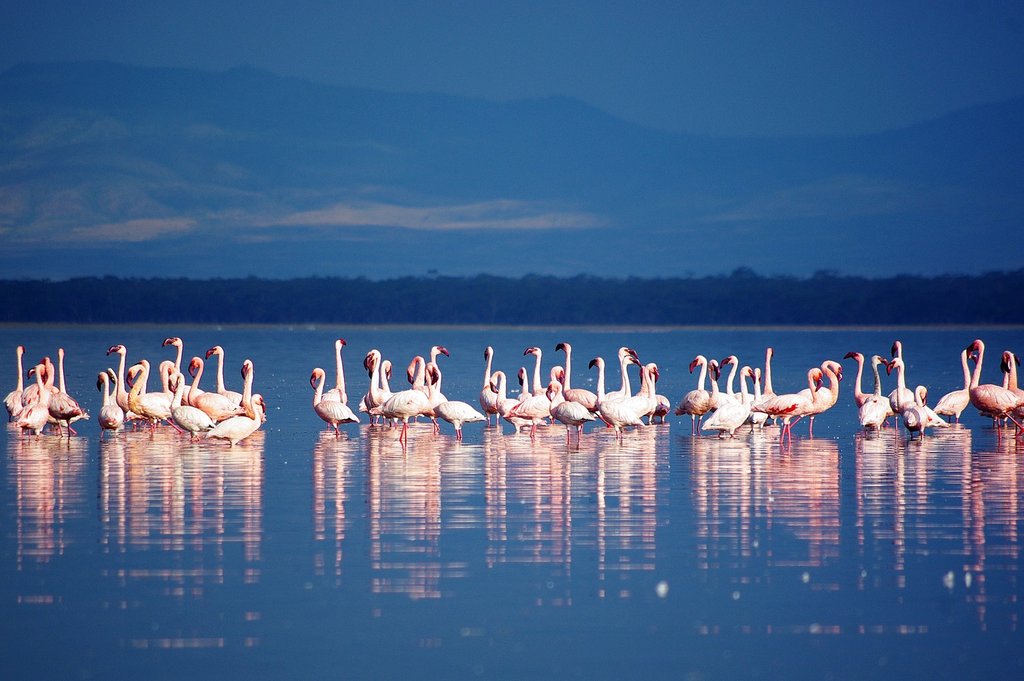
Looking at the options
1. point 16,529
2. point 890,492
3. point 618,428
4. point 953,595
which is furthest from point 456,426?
point 953,595

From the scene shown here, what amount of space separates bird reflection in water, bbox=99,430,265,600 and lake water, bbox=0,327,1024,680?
40mm

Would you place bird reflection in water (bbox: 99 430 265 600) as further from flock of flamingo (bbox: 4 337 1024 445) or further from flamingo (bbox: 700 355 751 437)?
flamingo (bbox: 700 355 751 437)

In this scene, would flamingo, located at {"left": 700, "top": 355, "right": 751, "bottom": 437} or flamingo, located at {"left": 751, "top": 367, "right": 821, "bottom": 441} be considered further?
flamingo, located at {"left": 751, "top": 367, "right": 821, "bottom": 441}

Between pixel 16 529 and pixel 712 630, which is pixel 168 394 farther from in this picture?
pixel 712 630

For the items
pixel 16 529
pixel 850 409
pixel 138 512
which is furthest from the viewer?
pixel 850 409

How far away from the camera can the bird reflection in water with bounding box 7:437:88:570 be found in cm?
1035

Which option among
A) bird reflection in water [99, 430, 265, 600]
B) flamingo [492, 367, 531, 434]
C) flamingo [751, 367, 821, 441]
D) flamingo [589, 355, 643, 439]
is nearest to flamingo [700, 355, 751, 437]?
flamingo [751, 367, 821, 441]

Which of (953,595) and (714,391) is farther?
(714,391)

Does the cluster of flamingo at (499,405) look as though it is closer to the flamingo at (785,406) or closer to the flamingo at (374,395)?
the flamingo at (374,395)

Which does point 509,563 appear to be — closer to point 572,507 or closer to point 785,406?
point 572,507

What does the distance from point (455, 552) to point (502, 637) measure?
2.19 m

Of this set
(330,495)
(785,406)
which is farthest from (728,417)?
(330,495)

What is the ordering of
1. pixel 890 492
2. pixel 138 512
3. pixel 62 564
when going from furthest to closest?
pixel 890 492
pixel 138 512
pixel 62 564

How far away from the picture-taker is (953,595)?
8.80 meters
